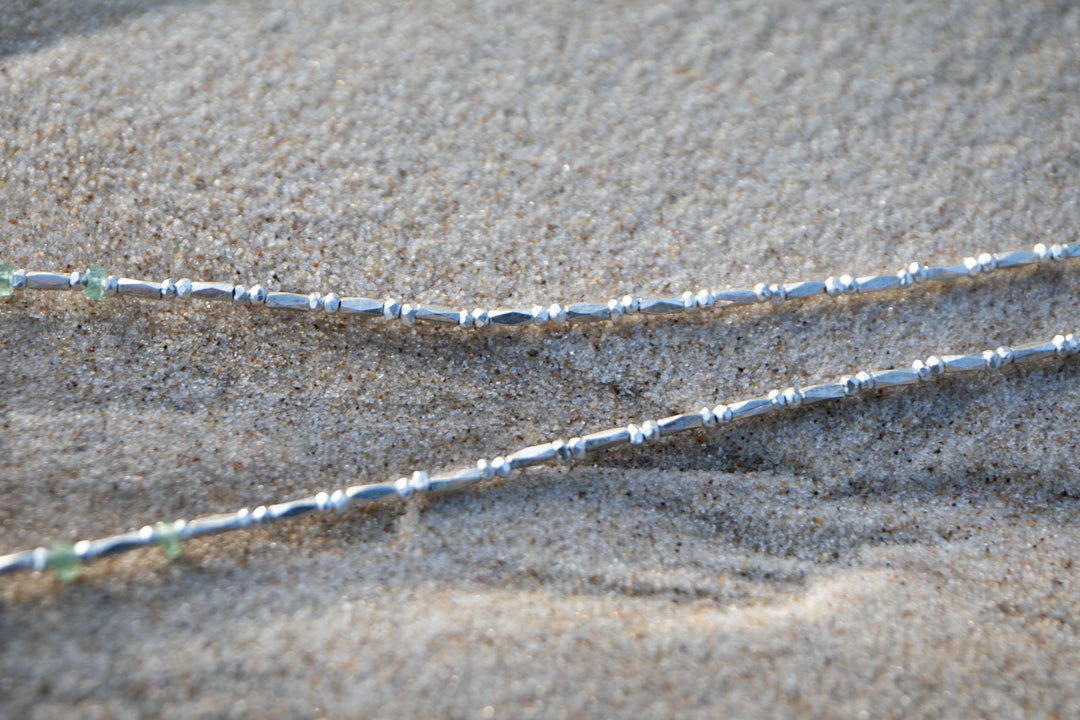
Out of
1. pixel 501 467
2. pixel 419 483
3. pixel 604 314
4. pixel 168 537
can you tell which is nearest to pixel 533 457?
pixel 501 467

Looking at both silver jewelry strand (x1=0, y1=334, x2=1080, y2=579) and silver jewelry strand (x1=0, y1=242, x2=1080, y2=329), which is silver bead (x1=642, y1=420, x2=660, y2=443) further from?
silver jewelry strand (x1=0, y1=242, x2=1080, y2=329)

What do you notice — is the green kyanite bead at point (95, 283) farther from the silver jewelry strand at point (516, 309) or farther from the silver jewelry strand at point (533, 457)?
the silver jewelry strand at point (533, 457)

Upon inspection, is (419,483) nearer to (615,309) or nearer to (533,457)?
(533,457)

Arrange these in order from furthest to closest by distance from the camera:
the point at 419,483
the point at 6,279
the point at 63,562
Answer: the point at 6,279 → the point at 419,483 → the point at 63,562

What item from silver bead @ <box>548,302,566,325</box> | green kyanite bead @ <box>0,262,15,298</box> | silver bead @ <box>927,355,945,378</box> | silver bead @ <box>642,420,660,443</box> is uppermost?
green kyanite bead @ <box>0,262,15,298</box>

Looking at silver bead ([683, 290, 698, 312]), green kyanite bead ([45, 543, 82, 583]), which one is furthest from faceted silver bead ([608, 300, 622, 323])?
green kyanite bead ([45, 543, 82, 583])

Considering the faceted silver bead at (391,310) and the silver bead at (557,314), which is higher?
the faceted silver bead at (391,310)

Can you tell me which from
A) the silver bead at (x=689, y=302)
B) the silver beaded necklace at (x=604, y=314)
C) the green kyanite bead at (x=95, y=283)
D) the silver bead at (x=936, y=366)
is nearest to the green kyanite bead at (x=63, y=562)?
the silver beaded necklace at (x=604, y=314)
